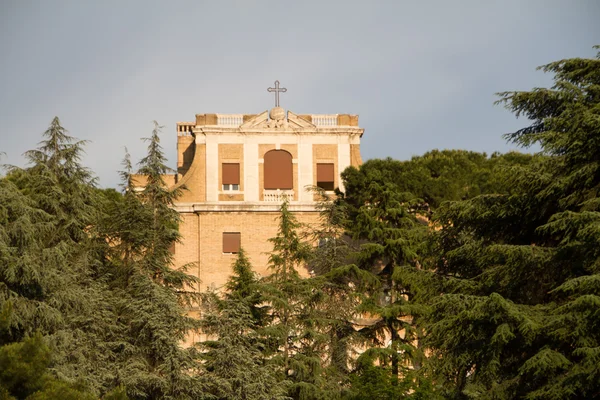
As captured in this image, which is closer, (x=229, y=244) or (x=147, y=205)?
(x=147, y=205)

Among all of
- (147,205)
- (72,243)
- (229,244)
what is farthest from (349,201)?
(72,243)

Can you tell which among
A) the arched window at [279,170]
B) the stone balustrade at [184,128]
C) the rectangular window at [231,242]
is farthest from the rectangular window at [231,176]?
the stone balustrade at [184,128]

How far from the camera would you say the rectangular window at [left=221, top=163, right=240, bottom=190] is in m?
40.3

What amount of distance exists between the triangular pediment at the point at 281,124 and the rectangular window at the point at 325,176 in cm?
156

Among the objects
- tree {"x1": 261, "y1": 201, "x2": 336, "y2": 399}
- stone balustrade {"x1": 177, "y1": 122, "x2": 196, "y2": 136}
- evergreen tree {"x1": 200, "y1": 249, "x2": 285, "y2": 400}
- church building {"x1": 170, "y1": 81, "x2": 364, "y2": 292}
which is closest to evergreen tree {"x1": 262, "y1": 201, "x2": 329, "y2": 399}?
tree {"x1": 261, "y1": 201, "x2": 336, "y2": 399}

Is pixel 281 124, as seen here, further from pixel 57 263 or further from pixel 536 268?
pixel 536 268

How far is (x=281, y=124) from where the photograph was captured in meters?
40.8

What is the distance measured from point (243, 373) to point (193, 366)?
1.40 metres

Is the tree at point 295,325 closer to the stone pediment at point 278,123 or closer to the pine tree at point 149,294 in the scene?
the pine tree at point 149,294

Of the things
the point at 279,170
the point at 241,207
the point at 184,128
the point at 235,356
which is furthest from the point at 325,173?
the point at 235,356

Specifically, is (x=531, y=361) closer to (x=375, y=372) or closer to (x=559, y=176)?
(x=559, y=176)

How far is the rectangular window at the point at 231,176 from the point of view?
132ft

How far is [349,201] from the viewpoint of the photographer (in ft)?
123

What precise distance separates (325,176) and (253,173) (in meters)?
2.85
